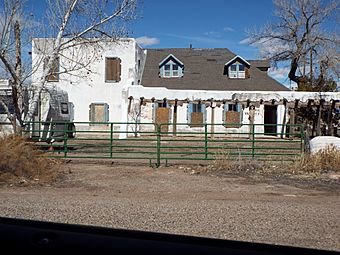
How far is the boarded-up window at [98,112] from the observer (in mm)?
28344

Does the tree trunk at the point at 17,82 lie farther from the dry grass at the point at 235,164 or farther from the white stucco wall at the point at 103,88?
the white stucco wall at the point at 103,88

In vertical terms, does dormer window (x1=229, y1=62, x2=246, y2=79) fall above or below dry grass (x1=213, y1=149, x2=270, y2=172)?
above

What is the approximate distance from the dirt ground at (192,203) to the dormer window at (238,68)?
803 inches

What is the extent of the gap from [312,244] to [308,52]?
29.9 metres

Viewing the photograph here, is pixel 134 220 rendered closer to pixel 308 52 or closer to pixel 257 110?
pixel 257 110

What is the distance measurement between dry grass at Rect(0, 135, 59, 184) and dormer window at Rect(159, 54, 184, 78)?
2083 centimetres

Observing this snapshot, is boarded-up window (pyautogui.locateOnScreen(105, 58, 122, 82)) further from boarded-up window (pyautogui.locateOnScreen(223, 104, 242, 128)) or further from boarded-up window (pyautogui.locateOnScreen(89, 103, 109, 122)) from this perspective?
boarded-up window (pyautogui.locateOnScreen(223, 104, 242, 128))

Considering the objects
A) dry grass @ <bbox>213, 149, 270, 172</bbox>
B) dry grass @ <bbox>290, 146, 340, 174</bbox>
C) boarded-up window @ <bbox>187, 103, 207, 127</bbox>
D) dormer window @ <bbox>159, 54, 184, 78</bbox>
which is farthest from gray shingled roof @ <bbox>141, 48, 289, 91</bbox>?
dry grass @ <bbox>290, 146, 340, 174</bbox>

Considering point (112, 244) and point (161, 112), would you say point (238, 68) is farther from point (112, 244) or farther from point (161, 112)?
point (112, 244)

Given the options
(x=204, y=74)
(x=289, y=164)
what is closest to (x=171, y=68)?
(x=204, y=74)

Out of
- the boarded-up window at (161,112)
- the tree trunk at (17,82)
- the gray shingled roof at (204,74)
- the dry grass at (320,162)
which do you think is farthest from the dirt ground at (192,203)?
the gray shingled roof at (204,74)

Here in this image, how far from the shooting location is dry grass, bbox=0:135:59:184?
9812mm

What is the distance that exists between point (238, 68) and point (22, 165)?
23646mm

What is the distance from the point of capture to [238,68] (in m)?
31.2
